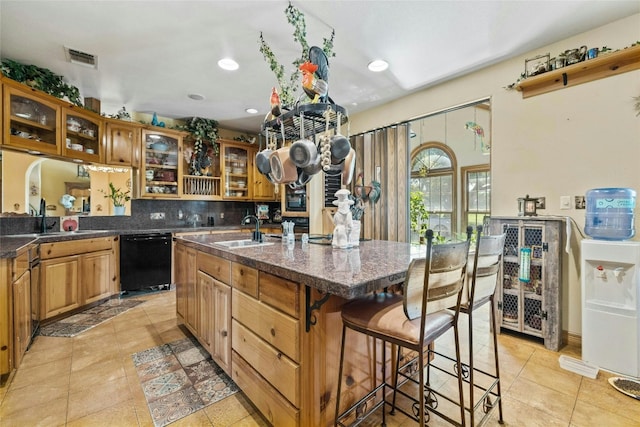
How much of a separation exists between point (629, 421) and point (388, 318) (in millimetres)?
1599

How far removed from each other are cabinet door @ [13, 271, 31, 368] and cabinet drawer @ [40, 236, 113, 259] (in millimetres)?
554

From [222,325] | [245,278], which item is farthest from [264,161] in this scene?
[222,325]

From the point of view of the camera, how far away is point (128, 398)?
176 centimetres

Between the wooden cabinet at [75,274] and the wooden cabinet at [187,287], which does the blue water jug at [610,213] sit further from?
the wooden cabinet at [75,274]

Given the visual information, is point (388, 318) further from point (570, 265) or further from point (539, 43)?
point (539, 43)

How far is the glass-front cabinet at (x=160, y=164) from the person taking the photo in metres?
4.11

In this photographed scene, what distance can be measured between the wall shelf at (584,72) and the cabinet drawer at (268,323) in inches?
112

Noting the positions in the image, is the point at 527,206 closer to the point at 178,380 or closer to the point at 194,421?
the point at 194,421

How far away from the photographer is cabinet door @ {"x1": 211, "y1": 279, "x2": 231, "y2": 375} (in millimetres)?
1838

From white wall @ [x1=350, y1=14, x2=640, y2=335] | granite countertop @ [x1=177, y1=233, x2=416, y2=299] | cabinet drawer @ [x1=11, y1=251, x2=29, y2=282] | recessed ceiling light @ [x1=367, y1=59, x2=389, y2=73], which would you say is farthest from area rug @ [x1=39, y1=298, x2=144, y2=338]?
white wall @ [x1=350, y1=14, x2=640, y2=335]

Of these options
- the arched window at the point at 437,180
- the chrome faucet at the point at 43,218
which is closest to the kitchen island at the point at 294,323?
the chrome faucet at the point at 43,218

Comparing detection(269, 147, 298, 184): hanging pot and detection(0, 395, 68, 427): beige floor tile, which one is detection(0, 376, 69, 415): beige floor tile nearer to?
detection(0, 395, 68, 427): beige floor tile

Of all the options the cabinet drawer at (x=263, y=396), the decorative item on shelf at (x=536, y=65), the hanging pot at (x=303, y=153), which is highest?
the decorative item on shelf at (x=536, y=65)

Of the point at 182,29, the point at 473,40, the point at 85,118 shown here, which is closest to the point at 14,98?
the point at 85,118
